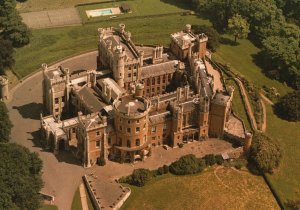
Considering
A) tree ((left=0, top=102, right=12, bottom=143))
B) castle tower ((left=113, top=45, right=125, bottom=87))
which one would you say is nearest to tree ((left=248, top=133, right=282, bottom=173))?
castle tower ((left=113, top=45, right=125, bottom=87))

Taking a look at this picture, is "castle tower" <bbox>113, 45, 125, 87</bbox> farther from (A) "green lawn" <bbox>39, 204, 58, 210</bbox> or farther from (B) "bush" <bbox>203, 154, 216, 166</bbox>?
(A) "green lawn" <bbox>39, 204, 58, 210</bbox>

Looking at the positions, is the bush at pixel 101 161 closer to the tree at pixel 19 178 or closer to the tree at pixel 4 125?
the tree at pixel 19 178

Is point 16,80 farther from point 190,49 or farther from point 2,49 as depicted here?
point 190,49

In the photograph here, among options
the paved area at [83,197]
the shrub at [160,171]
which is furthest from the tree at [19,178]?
A: the shrub at [160,171]

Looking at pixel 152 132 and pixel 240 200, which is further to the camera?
pixel 152 132

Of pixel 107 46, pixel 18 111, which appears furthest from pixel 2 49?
pixel 107 46

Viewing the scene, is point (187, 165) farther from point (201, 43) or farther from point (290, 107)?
point (201, 43)
